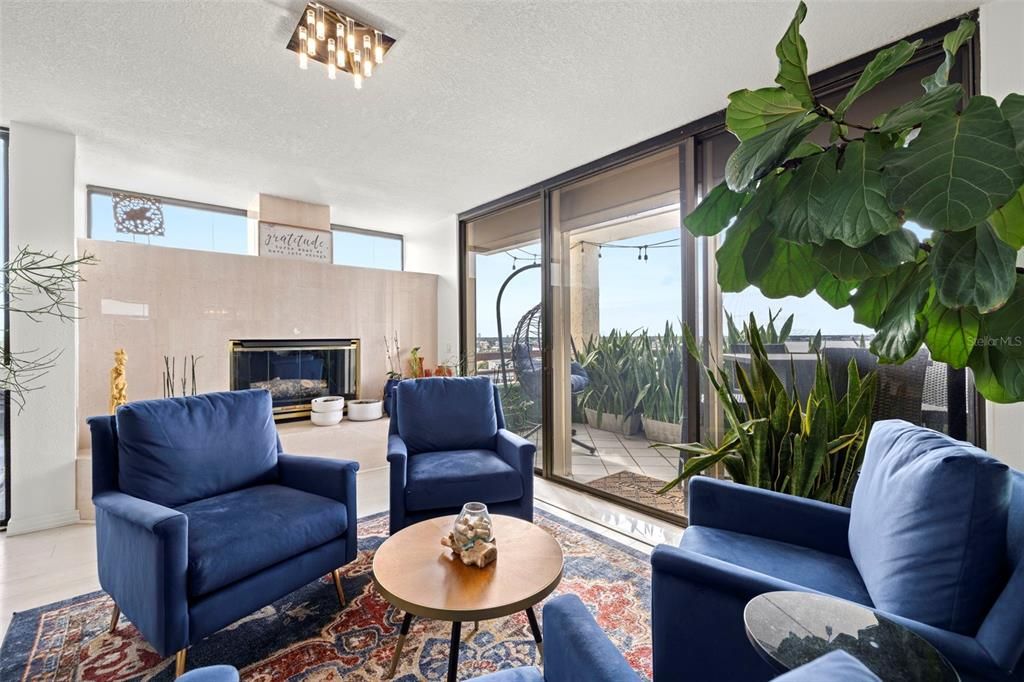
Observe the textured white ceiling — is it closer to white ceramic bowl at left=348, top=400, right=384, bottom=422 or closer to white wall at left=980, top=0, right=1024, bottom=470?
white wall at left=980, top=0, right=1024, bottom=470

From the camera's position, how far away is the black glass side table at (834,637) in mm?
687

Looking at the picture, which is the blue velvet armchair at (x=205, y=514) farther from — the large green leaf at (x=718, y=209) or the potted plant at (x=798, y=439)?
the large green leaf at (x=718, y=209)

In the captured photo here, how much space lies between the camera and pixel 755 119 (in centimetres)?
76

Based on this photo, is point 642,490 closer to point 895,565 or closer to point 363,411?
point 895,565

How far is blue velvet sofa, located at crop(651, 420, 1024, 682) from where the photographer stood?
911 millimetres

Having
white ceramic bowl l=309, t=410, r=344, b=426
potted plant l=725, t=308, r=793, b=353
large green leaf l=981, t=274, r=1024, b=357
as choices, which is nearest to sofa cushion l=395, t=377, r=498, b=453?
white ceramic bowl l=309, t=410, r=344, b=426

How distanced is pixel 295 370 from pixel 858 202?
433 centimetres

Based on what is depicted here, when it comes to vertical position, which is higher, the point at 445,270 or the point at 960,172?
the point at 445,270

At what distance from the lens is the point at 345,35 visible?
1918mm

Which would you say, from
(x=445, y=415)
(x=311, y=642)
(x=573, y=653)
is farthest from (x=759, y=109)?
(x=445, y=415)

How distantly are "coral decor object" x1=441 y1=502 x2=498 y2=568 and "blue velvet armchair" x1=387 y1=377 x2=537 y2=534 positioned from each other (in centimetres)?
79

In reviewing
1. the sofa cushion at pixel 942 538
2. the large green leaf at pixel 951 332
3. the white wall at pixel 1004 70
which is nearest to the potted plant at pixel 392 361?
the sofa cushion at pixel 942 538

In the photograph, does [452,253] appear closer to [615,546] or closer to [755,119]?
[615,546]

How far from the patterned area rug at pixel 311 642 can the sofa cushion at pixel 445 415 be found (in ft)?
2.96
